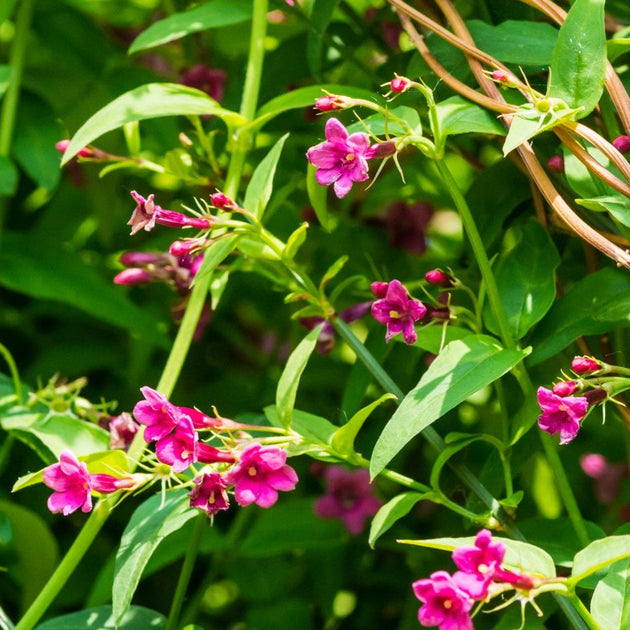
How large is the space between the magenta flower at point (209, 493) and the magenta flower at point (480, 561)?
20 cm

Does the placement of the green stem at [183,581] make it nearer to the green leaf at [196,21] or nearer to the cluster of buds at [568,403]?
the cluster of buds at [568,403]

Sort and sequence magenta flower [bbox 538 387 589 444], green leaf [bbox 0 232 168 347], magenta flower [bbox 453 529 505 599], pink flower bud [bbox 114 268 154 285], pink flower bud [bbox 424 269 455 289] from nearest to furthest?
magenta flower [bbox 453 529 505 599] → magenta flower [bbox 538 387 589 444] → pink flower bud [bbox 424 269 455 289] → pink flower bud [bbox 114 268 154 285] → green leaf [bbox 0 232 168 347]

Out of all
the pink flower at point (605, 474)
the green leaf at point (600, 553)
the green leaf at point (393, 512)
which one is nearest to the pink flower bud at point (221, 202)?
the green leaf at point (393, 512)

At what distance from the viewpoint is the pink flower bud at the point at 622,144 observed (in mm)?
841

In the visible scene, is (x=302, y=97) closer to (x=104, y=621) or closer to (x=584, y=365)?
(x=584, y=365)

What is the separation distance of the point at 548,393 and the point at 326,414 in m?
0.66

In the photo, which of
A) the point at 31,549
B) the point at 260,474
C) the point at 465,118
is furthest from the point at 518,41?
the point at 31,549

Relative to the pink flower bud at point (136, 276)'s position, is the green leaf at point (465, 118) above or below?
above

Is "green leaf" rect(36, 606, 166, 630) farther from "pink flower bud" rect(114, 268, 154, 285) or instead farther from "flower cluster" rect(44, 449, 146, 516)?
"pink flower bud" rect(114, 268, 154, 285)

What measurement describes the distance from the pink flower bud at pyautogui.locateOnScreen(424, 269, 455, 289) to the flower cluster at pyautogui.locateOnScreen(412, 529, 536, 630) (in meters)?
0.26

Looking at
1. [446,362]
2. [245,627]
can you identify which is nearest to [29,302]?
[245,627]

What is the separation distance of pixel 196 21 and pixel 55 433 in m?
0.44

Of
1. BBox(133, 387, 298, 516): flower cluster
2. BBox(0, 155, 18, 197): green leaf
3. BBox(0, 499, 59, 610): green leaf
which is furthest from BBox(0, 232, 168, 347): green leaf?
BBox(133, 387, 298, 516): flower cluster

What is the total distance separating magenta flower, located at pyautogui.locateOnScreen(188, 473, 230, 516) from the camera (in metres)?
0.77
